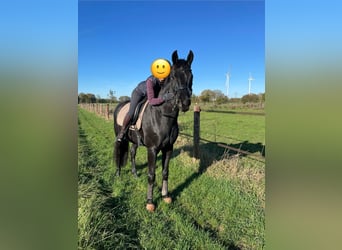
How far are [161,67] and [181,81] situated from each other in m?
0.47

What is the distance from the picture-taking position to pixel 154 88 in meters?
4.70

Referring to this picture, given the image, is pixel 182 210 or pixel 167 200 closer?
pixel 182 210

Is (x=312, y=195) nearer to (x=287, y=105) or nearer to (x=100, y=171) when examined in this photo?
(x=287, y=105)

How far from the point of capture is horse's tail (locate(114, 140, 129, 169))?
629 cm

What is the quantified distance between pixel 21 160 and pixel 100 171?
558 centimetres

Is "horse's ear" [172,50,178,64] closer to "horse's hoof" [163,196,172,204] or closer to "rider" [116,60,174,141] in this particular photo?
"rider" [116,60,174,141]

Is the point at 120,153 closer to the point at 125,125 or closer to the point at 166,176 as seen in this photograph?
the point at 125,125

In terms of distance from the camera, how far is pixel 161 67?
400cm

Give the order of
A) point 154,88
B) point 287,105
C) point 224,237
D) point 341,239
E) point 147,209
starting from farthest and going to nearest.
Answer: point 154,88 → point 147,209 → point 224,237 → point 287,105 → point 341,239

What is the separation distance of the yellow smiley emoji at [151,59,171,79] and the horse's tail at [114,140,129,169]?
8.95 feet

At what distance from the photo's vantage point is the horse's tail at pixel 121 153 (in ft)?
20.6

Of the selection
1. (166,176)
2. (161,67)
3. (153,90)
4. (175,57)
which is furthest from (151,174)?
(175,57)

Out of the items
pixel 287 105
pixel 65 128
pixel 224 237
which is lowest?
pixel 224 237

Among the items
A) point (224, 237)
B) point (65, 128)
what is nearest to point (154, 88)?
point (224, 237)
